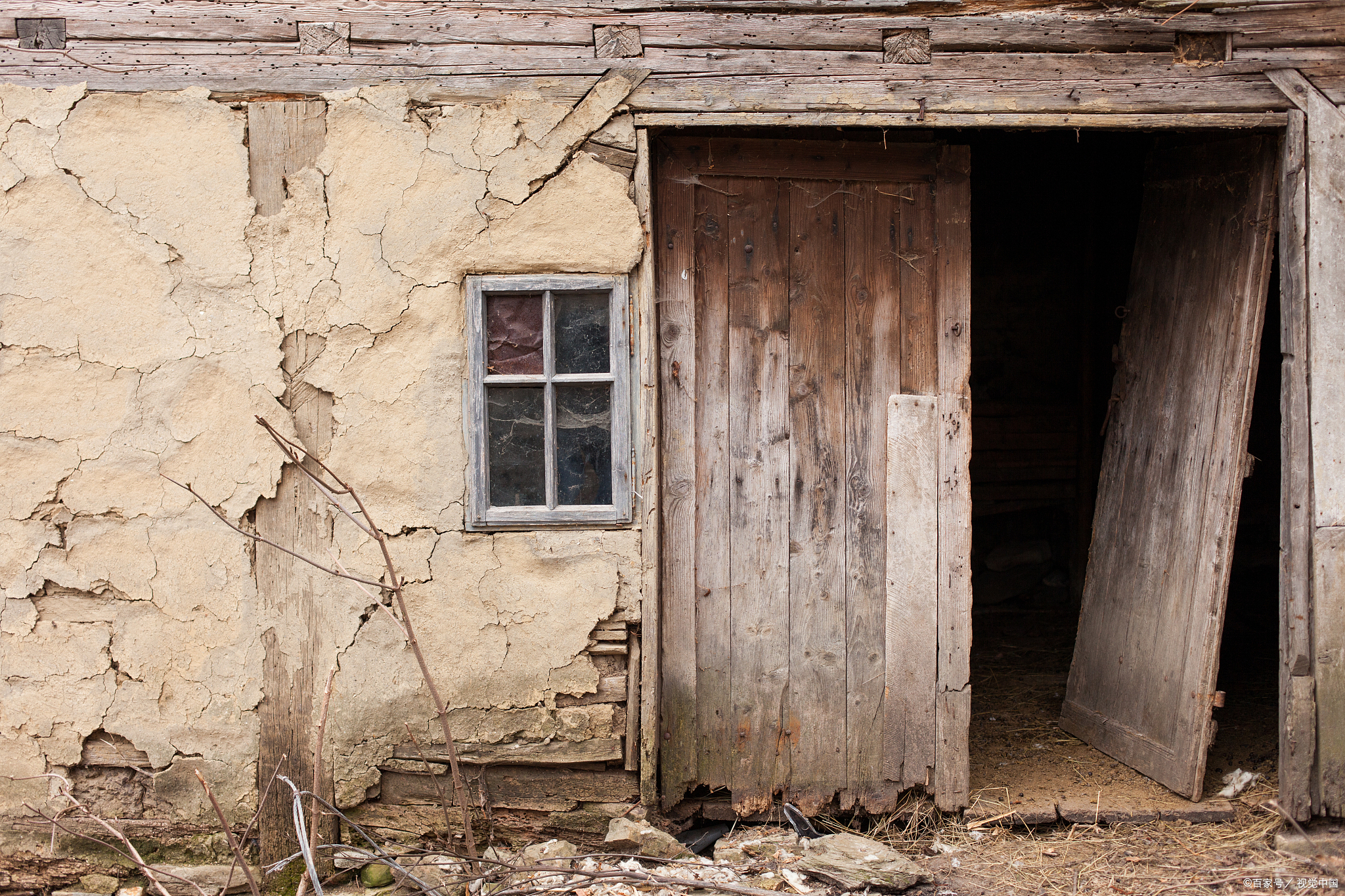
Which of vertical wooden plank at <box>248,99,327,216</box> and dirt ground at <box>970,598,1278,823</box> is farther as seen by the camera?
dirt ground at <box>970,598,1278,823</box>

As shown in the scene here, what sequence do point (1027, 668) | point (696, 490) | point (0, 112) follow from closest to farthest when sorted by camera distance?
point (0, 112), point (696, 490), point (1027, 668)

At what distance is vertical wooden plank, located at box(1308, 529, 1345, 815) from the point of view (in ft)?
10.3

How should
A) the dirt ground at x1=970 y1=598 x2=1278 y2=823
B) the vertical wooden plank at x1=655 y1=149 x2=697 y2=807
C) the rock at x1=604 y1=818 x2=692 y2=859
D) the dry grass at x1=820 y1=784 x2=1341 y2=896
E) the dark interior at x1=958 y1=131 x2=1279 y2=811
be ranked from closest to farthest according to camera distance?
the dry grass at x1=820 y1=784 x2=1341 y2=896 → the rock at x1=604 y1=818 x2=692 y2=859 → the vertical wooden plank at x1=655 y1=149 x2=697 y2=807 → the dirt ground at x1=970 y1=598 x2=1278 y2=823 → the dark interior at x1=958 y1=131 x2=1279 y2=811

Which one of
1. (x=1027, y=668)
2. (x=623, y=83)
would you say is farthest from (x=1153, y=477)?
(x=623, y=83)

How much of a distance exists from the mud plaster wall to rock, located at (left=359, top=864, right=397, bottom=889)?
26 cm

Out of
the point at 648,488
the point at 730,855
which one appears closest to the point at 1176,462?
the point at 648,488

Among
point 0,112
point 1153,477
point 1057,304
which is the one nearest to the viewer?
point 0,112

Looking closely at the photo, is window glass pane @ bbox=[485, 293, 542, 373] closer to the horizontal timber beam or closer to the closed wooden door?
the closed wooden door

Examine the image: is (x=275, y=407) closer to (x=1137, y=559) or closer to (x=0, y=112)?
(x=0, y=112)

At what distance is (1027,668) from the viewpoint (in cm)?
512

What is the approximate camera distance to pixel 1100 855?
3.21 metres

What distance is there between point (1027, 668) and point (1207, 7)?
3435mm

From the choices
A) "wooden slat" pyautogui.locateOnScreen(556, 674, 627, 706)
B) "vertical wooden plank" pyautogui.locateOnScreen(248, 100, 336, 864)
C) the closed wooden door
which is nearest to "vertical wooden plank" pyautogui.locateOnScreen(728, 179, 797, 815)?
the closed wooden door

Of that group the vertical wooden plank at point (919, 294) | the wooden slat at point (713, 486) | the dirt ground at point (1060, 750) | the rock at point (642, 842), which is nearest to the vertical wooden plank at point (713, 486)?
the wooden slat at point (713, 486)
